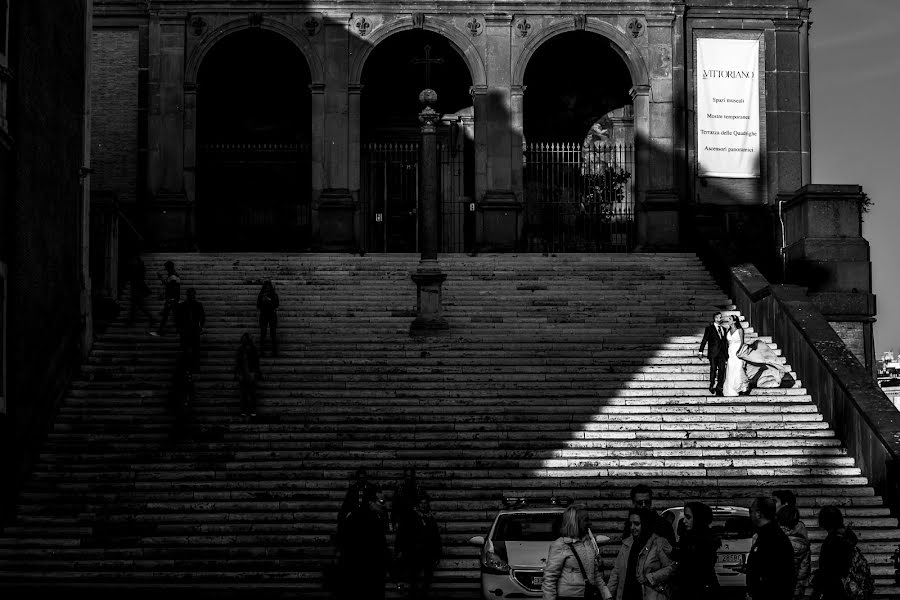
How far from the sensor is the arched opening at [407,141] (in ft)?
118

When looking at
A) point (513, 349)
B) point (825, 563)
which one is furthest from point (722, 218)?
point (825, 563)

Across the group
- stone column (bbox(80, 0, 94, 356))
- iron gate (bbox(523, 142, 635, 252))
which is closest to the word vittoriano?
iron gate (bbox(523, 142, 635, 252))

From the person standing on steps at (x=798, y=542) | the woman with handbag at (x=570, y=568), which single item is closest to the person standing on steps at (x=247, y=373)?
the person standing on steps at (x=798, y=542)

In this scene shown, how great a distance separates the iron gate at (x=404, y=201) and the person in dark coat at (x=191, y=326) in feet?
37.2

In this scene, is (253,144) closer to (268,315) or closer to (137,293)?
(137,293)

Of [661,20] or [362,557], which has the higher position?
[661,20]

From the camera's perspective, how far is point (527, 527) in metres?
Answer: 16.7

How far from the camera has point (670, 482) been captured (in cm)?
2092

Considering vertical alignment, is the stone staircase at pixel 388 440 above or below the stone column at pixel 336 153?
below

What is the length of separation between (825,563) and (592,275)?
1877 cm

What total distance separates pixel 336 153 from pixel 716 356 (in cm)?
1336

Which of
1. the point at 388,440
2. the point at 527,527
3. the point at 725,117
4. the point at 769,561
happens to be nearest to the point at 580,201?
the point at 725,117

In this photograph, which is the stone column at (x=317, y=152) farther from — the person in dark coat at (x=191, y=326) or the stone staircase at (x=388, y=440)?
the person in dark coat at (x=191, y=326)

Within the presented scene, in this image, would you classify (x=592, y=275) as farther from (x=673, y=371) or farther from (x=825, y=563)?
(x=825, y=563)
